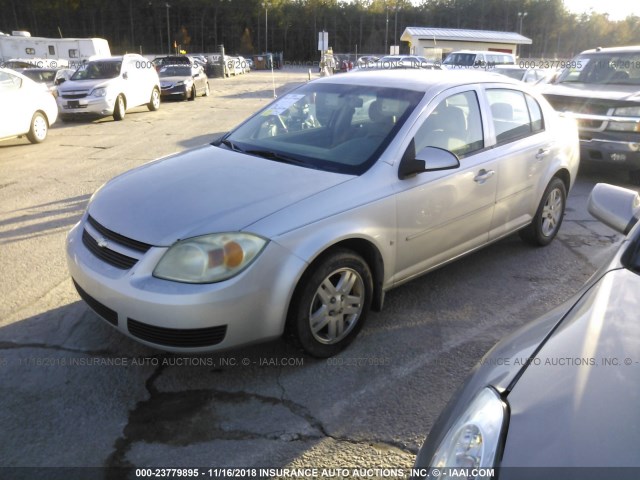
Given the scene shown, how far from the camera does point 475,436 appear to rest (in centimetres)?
152

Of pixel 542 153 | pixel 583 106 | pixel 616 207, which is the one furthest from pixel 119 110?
pixel 616 207

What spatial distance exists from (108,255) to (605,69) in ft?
29.9

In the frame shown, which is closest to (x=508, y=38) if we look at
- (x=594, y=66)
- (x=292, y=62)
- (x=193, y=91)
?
(x=292, y=62)

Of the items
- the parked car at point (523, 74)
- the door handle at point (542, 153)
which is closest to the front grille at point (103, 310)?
the door handle at point (542, 153)

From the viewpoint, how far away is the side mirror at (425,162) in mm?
3473

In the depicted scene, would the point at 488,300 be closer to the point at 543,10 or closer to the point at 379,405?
the point at 379,405

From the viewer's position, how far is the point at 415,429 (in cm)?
274

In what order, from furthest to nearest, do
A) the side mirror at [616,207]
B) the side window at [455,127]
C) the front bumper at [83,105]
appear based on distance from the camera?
1. the front bumper at [83,105]
2. the side window at [455,127]
3. the side mirror at [616,207]

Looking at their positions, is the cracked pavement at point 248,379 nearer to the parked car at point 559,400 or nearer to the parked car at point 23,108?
the parked car at point 559,400

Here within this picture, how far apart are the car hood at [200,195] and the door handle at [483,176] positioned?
1.24 m

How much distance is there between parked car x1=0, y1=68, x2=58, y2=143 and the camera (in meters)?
9.82

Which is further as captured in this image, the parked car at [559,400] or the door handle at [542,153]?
the door handle at [542,153]

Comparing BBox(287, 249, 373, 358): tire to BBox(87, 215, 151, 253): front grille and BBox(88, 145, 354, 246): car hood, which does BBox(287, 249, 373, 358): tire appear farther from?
BBox(87, 215, 151, 253): front grille

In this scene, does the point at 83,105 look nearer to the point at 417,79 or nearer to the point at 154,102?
the point at 154,102
